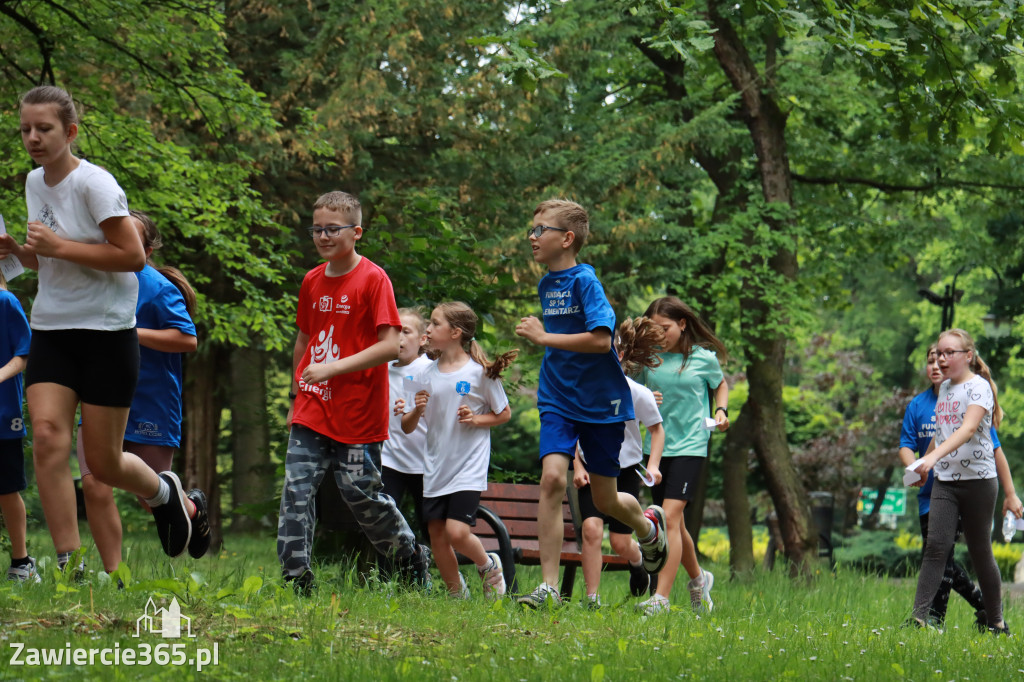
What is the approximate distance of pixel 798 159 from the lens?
19.5 meters

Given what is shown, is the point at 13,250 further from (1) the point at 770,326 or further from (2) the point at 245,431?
(2) the point at 245,431

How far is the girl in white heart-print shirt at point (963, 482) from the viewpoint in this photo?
25.8 ft

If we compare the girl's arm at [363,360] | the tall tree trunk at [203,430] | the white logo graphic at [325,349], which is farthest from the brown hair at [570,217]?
the tall tree trunk at [203,430]

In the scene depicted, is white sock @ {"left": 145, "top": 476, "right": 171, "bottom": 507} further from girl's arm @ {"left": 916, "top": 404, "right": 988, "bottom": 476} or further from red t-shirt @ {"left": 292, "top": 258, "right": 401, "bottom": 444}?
girl's arm @ {"left": 916, "top": 404, "right": 988, "bottom": 476}

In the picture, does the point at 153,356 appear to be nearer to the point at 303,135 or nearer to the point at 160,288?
the point at 160,288

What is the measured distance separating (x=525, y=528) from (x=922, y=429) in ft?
10.5

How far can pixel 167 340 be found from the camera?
597cm

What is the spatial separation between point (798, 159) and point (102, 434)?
16437mm

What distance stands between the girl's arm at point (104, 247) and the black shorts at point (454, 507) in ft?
8.78

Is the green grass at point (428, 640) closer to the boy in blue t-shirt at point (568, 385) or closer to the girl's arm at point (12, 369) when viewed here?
the boy in blue t-shirt at point (568, 385)

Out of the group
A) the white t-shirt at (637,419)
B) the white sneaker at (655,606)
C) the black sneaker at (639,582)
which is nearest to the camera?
the white sneaker at (655,606)

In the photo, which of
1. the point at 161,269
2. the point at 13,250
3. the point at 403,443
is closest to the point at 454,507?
the point at 403,443

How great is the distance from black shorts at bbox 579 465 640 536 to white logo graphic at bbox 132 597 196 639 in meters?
3.13

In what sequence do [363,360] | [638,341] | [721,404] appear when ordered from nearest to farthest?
[363,360], [638,341], [721,404]
